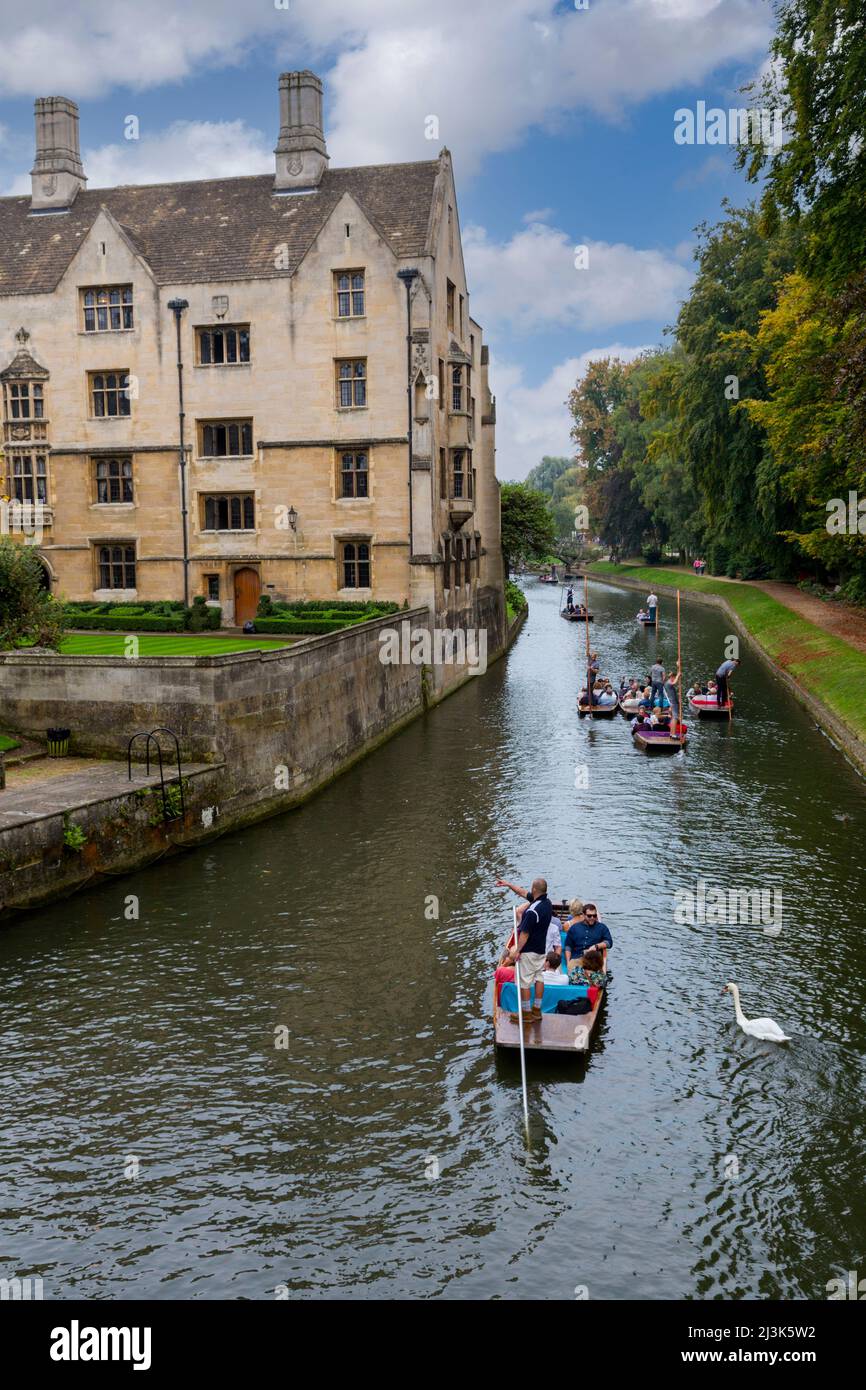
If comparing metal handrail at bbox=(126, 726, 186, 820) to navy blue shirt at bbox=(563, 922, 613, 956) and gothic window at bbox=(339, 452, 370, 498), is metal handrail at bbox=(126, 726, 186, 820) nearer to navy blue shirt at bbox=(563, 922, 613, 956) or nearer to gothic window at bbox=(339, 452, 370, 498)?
navy blue shirt at bbox=(563, 922, 613, 956)

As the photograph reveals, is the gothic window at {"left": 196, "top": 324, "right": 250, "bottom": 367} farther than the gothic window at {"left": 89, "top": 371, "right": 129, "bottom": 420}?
No

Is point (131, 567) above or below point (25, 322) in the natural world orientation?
below

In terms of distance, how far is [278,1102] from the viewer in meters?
14.9

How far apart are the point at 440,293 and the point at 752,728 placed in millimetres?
21348

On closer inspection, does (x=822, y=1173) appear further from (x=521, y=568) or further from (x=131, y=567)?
(x=521, y=568)

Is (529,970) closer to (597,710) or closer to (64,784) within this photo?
(64,784)

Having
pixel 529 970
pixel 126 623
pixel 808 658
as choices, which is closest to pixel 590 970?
pixel 529 970

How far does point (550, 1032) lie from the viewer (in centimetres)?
1577

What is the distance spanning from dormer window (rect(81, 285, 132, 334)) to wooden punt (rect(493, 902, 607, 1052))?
125 ft

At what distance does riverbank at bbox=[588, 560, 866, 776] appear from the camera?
35875 millimetres

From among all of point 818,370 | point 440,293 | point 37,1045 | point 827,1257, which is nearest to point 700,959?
point 827,1257

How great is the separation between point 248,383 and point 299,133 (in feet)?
36.7

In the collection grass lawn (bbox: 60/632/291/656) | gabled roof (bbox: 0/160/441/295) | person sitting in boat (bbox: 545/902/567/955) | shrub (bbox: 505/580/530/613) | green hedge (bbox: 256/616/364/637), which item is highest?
gabled roof (bbox: 0/160/441/295)

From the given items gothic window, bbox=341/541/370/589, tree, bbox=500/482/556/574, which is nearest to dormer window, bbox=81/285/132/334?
gothic window, bbox=341/541/370/589
